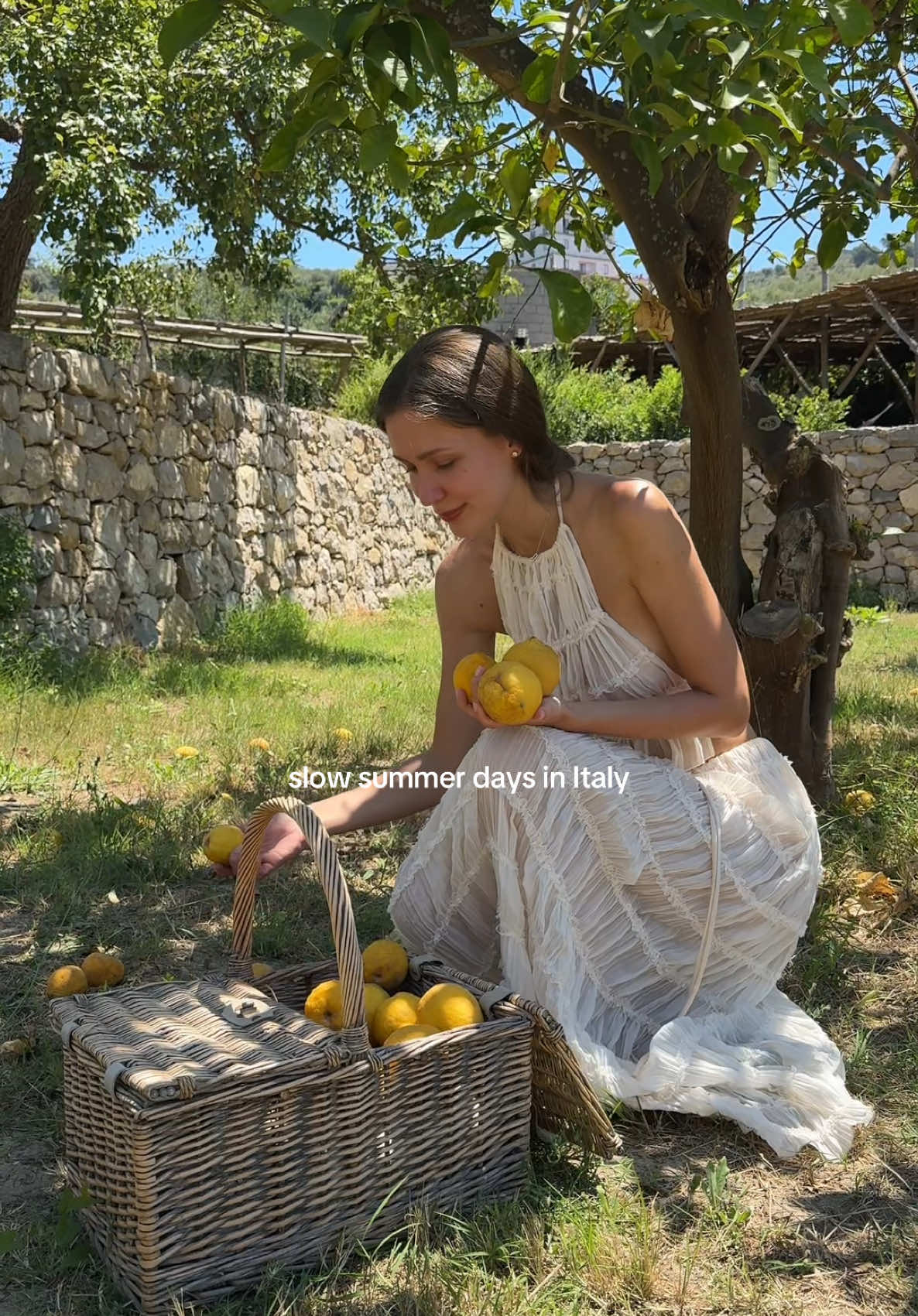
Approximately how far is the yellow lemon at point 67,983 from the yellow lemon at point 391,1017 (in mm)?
774

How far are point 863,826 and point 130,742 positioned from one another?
9.40 feet

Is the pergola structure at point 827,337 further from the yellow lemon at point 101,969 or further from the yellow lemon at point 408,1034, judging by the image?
the yellow lemon at point 408,1034

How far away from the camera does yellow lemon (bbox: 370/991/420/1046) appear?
1.87 m

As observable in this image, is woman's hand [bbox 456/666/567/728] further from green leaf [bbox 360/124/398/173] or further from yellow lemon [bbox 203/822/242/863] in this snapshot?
green leaf [bbox 360/124/398/173]

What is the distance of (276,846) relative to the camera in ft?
7.00

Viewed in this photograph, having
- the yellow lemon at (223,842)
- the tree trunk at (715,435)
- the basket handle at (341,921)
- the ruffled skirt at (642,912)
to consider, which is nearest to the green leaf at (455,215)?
the ruffled skirt at (642,912)

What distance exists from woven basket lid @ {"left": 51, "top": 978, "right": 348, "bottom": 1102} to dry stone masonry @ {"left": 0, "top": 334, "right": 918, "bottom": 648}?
5.52 m

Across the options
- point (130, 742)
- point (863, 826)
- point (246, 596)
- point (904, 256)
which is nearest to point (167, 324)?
point (246, 596)

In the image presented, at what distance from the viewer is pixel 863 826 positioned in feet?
11.8

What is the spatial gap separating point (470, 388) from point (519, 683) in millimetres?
543

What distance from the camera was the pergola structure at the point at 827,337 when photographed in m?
13.4

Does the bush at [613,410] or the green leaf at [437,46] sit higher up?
the bush at [613,410]

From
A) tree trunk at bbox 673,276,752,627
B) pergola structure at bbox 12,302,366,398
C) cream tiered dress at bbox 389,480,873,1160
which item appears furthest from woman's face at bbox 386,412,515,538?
pergola structure at bbox 12,302,366,398

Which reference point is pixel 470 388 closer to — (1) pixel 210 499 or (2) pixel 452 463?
(2) pixel 452 463
